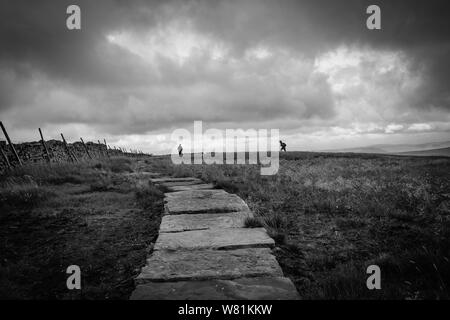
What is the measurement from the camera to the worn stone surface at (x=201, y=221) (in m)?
3.99

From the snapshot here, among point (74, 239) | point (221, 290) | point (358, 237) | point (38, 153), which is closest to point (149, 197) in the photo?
point (74, 239)

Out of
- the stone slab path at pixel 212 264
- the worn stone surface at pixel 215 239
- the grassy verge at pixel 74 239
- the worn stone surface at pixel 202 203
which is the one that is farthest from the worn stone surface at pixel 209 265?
the worn stone surface at pixel 202 203

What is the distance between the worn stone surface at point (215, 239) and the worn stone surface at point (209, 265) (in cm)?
10

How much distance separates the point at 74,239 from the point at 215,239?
6.83 ft

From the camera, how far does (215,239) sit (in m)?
3.48

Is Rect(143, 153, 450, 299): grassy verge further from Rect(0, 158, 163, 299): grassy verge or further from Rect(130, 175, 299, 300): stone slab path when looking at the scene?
Rect(0, 158, 163, 299): grassy verge

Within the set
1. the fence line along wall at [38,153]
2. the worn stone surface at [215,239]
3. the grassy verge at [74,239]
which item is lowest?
the grassy verge at [74,239]

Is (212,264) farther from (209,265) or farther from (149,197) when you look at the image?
(149,197)

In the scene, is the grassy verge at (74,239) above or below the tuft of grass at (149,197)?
below

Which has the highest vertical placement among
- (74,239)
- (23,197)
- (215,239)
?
(23,197)

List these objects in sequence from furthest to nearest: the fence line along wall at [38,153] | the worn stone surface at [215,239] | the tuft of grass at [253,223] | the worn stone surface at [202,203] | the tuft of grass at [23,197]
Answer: the fence line along wall at [38,153] < the tuft of grass at [23,197] < the worn stone surface at [202,203] < the tuft of grass at [253,223] < the worn stone surface at [215,239]

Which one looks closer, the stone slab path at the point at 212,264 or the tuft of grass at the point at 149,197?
the stone slab path at the point at 212,264

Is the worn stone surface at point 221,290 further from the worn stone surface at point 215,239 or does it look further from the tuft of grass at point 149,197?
the tuft of grass at point 149,197

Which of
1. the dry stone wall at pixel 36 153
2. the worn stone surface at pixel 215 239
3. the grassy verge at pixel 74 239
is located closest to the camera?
the grassy verge at pixel 74 239
